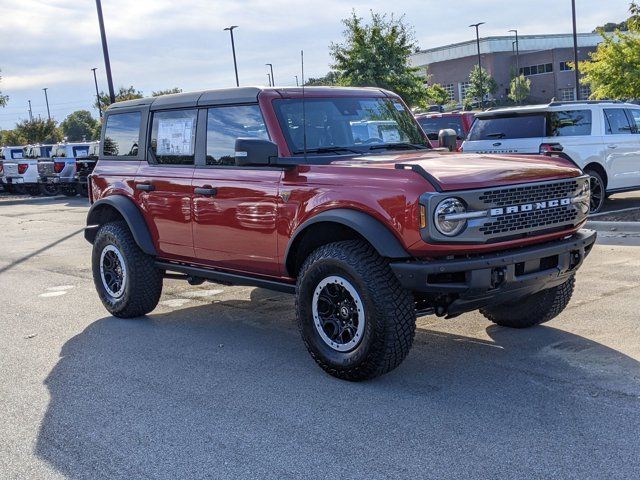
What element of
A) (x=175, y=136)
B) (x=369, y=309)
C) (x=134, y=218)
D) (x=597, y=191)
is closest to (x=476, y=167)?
(x=369, y=309)

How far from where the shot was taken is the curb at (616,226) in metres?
10.4

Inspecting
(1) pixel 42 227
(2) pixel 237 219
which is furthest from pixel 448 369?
(1) pixel 42 227

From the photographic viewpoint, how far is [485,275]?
4457mm

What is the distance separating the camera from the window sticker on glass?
6.34m

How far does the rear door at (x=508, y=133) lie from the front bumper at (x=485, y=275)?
749 centimetres

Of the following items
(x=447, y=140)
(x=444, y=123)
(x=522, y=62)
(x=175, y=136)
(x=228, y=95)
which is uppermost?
(x=522, y=62)

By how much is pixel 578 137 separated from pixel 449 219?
28.6ft

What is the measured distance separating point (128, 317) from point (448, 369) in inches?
134

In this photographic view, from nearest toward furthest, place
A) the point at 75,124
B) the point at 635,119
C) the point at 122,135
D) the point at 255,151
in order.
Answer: the point at 255,151
the point at 122,135
the point at 635,119
the point at 75,124

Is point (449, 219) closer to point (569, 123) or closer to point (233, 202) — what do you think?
point (233, 202)

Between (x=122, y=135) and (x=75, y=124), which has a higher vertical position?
(x=75, y=124)

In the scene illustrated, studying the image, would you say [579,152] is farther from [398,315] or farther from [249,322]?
[398,315]

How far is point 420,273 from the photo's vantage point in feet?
14.5

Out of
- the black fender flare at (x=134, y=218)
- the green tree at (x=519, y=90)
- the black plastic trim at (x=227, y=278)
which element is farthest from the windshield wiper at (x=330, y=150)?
the green tree at (x=519, y=90)
